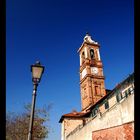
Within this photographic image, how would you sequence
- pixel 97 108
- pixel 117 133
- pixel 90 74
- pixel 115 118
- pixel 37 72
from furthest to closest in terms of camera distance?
pixel 90 74 < pixel 97 108 < pixel 115 118 < pixel 117 133 < pixel 37 72

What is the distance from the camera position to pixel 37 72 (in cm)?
647

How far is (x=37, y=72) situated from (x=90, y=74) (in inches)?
1624

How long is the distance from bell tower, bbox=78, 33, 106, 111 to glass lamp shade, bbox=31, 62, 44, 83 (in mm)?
38062

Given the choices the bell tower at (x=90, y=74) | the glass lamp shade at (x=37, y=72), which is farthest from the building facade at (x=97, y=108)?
the glass lamp shade at (x=37, y=72)

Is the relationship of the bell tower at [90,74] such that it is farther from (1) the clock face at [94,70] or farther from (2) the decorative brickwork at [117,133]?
(2) the decorative brickwork at [117,133]

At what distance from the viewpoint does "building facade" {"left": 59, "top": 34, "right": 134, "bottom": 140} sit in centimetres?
1456

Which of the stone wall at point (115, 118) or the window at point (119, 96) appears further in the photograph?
the window at point (119, 96)

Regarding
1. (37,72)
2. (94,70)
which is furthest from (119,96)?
(37,72)

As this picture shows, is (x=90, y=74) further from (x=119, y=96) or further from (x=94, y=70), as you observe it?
(x=119, y=96)

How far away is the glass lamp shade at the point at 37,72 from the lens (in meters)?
6.41
